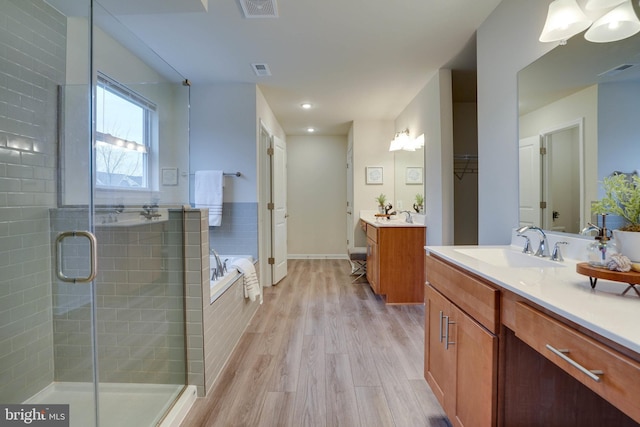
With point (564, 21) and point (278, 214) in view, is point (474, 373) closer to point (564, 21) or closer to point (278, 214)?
point (564, 21)

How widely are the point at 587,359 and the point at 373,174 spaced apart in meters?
3.92

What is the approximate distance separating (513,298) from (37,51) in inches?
107

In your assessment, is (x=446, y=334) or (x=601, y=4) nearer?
(x=601, y=4)

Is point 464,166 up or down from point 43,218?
up

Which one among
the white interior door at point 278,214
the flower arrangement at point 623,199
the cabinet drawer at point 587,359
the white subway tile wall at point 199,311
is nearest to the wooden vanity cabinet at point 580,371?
the cabinet drawer at point 587,359

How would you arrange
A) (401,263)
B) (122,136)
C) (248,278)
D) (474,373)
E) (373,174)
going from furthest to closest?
(373,174) → (401,263) → (248,278) → (122,136) → (474,373)

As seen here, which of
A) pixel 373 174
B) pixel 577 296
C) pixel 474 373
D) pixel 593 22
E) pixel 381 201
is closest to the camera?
pixel 577 296

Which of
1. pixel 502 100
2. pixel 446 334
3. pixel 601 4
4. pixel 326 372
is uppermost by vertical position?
pixel 601 4

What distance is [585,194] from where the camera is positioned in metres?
1.28

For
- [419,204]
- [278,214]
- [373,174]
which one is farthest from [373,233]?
[373,174]

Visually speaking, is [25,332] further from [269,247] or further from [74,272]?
[269,247]

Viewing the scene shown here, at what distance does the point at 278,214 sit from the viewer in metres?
3.87

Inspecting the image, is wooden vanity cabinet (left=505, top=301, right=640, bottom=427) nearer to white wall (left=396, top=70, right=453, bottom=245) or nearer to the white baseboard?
white wall (left=396, top=70, right=453, bottom=245)

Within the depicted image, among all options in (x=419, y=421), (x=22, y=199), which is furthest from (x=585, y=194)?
(x=22, y=199)
